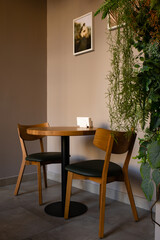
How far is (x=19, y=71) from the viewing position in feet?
11.8

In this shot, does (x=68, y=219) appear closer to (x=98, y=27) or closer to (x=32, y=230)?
(x=32, y=230)

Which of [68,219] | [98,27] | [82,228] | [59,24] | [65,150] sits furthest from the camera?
[59,24]

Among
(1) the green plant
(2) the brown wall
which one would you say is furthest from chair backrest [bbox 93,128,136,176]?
(2) the brown wall

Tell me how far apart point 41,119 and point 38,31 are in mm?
1465

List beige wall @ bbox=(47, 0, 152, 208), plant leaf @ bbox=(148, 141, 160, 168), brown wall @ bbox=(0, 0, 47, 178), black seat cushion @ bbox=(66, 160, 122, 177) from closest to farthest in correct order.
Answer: plant leaf @ bbox=(148, 141, 160, 168), black seat cushion @ bbox=(66, 160, 122, 177), beige wall @ bbox=(47, 0, 152, 208), brown wall @ bbox=(0, 0, 47, 178)

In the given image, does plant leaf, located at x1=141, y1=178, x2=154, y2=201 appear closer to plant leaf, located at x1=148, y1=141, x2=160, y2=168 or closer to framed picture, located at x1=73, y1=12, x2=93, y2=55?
plant leaf, located at x1=148, y1=141, x2=160, y2=168

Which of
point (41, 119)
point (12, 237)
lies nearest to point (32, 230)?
point (12, 237)

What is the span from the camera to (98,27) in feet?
9.96

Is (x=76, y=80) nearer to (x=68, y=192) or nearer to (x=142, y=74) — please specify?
(x=68, y=192)

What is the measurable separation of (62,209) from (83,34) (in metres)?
2.31

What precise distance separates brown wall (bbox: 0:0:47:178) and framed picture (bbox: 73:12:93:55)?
2.50ft

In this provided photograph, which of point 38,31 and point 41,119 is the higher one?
point 38,31

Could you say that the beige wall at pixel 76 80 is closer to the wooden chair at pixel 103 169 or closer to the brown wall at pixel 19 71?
the brown wall at pixel 19 71

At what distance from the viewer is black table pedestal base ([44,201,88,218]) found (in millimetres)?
2328
